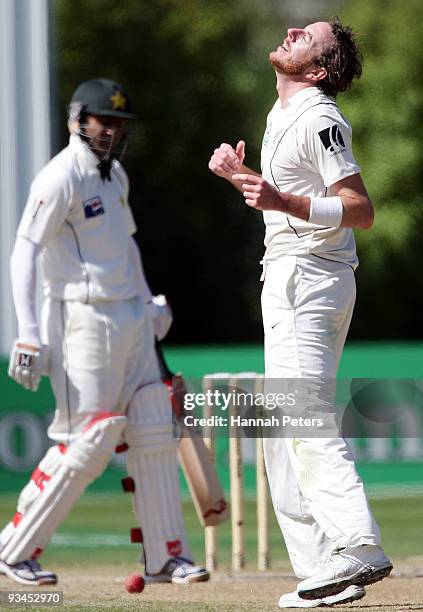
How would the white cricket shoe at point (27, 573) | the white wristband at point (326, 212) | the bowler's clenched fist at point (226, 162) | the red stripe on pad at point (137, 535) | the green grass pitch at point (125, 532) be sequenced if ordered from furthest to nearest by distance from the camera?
the green grass pitch at point (125, 532) → the red stripe on pad at point (137, 535) → the white cricket shoe at point (27, 573) → the bowler's clenched fist at point (226, 162) → the white wristband at point (326, 212)

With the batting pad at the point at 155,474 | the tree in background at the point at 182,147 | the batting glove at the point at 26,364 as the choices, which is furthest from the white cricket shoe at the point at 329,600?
the tree in background at the point at 182,147

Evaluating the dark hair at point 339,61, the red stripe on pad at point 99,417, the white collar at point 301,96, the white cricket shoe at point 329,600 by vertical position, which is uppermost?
the dark hair at point 339,61

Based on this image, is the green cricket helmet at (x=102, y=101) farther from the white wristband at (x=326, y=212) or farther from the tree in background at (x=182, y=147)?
the tree in background at (x=182, y=147)

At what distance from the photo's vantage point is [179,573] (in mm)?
6598

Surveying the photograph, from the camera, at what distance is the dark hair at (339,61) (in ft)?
17.7

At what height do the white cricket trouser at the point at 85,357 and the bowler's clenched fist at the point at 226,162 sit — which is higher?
the bowler's clenched fist at the point at 226,162

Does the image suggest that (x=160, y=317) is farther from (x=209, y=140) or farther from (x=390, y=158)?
(x=209, y=140)

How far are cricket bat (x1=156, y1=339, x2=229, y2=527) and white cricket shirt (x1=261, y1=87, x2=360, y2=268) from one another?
1576 millimetres

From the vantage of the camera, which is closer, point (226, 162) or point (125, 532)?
point (226, 162)

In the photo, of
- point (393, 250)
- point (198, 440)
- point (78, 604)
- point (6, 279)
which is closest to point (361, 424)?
point (6, 279)

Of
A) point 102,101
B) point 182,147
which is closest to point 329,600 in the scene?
point 102,101

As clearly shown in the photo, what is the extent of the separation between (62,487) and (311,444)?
169 centimetres

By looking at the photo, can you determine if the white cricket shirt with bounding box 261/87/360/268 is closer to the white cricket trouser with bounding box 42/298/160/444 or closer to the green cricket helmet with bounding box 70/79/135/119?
the white cricket trouser with bounding box 42/298/160/444

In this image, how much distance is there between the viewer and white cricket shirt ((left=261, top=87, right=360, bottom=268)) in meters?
5.21
